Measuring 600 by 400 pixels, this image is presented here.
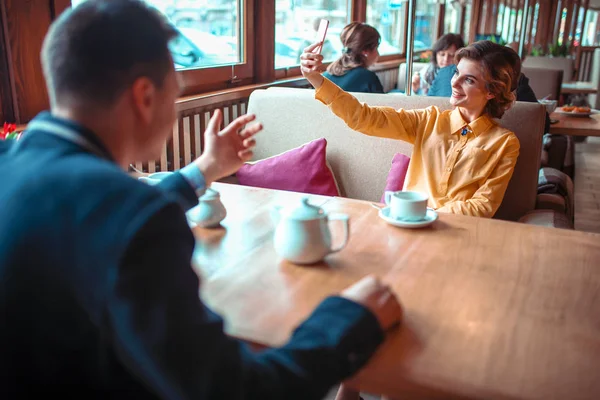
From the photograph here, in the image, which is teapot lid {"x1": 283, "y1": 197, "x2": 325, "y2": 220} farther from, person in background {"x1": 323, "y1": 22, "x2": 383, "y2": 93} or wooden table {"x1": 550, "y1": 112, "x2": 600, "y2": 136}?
wooden table {"x1": 550, "y1": 112, "x2": 600, "y2": 136}

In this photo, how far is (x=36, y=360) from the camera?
0.68 meters

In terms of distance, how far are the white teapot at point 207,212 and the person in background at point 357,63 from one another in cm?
225

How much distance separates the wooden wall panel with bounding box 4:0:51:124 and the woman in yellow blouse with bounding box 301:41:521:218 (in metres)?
1.01

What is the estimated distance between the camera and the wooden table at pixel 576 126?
3334mm

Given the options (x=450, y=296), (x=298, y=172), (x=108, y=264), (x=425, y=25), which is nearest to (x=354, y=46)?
(x=298, y=172)

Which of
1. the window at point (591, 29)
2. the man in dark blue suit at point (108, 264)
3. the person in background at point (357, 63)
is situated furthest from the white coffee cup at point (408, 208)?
the window at point (591, 29)

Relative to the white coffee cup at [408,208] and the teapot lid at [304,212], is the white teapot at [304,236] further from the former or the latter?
the white coffee cup at [408,208]

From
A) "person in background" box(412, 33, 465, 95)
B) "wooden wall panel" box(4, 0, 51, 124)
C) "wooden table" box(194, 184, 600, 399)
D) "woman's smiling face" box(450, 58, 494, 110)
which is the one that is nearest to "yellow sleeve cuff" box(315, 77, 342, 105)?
"woman's smiling face" box(450, 58, 494, 110)

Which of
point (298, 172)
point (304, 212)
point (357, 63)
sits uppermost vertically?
point (357, 63)

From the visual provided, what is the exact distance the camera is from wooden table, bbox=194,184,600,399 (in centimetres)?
85

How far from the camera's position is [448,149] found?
2061mm

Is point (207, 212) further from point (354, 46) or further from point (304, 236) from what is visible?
point (354, 46)

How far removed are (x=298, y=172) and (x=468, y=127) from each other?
756 millimetres

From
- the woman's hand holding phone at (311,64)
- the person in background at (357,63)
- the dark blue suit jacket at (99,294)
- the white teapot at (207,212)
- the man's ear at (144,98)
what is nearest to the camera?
the dark blue suit jacket at (99,294)
